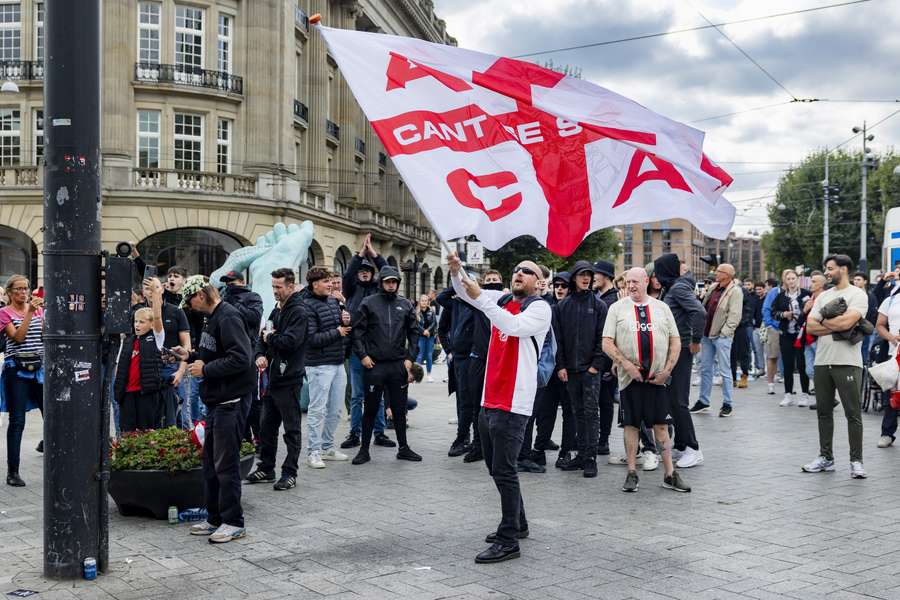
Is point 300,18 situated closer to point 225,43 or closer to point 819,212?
point 225,43

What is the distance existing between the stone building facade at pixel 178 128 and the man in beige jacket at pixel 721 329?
77.9 feet

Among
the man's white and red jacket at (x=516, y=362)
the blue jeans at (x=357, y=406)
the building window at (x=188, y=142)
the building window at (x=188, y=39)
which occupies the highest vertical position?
the building window at (x=188, y=39)

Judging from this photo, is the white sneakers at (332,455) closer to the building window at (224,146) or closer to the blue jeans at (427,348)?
the blue jeans at (427,348)

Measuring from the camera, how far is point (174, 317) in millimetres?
8984

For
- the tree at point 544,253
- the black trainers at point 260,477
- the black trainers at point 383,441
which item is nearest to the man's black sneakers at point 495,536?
the black trainers at point 260,477

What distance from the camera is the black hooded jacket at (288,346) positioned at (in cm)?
838

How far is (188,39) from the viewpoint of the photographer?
34.2 m

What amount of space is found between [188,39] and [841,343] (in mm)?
30410

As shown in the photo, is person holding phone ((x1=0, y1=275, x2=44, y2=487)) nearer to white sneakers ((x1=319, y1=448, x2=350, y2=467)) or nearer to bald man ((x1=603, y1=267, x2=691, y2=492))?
white sneakers ((x1=319, y1=448, x2=350, y2=467))

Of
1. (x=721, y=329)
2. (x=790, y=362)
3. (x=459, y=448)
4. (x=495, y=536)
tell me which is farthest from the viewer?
(x=790, y=362)

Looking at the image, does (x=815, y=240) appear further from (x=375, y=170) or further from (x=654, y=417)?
(x=654, y=417)

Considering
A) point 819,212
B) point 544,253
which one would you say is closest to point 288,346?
point 544,253

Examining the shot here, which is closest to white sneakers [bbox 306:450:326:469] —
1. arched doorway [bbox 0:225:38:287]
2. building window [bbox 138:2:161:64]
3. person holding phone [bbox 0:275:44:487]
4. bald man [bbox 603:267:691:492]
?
person holding phone [bbox 0:275:44:487]

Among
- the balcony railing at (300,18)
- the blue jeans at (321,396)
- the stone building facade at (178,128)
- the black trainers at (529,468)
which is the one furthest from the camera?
the balcony railing at (300,18)
